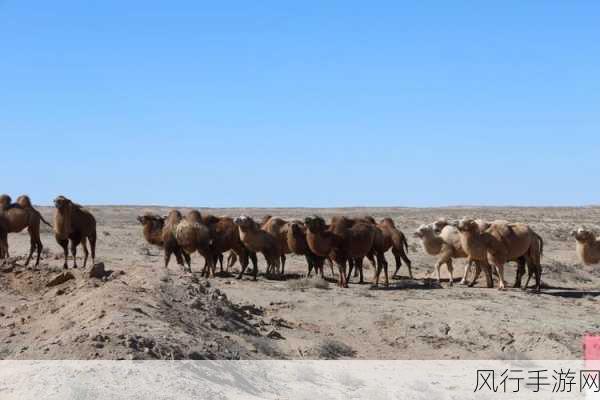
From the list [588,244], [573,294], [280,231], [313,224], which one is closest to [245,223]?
[313,224]

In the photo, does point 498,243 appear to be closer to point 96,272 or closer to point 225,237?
point 225,237

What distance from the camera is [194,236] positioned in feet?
68.6

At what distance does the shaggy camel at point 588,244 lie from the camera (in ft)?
76.2

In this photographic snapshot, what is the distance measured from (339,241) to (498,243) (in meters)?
4.08

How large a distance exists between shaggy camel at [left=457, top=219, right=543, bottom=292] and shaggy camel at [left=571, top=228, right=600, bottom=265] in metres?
2.12

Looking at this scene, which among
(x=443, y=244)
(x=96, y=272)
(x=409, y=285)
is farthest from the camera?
(x=443, y=244)

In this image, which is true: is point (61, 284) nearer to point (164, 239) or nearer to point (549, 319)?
point (164, 239)

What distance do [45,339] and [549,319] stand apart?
35.6 feet

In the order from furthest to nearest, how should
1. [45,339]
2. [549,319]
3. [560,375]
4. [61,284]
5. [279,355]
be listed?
[549,319] < [61,284] < [560,375] < [279,355] < [45,339]

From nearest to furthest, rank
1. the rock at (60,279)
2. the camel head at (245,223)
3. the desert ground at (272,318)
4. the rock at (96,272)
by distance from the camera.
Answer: the desert ground at (272,318) → the rock at (96,272) → the rock at (60,279) → the camel head at (245,223)

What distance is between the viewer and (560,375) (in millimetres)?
14047

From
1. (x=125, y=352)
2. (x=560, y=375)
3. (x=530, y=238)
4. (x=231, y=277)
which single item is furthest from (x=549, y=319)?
(x=125, y=352)

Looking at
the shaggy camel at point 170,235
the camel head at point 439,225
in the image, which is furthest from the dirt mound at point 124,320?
the camel head at point 439,225

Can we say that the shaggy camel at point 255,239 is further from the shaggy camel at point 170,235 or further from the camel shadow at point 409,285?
the camel shadow at point 409,285
